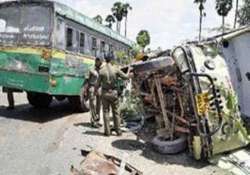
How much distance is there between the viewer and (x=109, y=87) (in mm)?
10633

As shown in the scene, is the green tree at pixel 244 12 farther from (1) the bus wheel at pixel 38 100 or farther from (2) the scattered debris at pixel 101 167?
(2) the scattered debris at pixel 101 167

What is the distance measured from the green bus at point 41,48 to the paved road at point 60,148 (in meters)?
0.88

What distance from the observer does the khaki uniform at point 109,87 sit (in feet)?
34.7

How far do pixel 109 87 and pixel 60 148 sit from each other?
6.15 feet

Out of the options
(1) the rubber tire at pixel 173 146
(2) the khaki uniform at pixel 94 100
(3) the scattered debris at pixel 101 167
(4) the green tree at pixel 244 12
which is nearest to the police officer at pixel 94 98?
(2) the khaki uniform at pixel 94 100

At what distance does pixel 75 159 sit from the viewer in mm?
8773

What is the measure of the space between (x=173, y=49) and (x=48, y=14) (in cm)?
374

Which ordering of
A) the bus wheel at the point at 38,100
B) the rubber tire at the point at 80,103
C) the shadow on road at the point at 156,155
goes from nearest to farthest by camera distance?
the shadow on road at the point at 156,155
the rubber tire at the point at 80,103
the bus wheel at the point at 38,100

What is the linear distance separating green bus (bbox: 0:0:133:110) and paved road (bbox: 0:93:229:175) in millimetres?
883

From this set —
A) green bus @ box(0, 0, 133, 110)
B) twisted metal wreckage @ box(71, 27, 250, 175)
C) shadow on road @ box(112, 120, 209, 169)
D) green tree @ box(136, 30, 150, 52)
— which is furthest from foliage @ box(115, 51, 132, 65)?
green tree @ box(136, 30, 150, 52)

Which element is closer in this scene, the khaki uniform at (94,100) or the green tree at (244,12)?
the khaki uniform at (94,100)

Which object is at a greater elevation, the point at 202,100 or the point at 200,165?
the point at 202,100

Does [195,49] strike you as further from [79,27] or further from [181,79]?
[79,27]

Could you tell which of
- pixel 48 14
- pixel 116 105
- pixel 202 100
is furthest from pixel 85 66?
pixel 202 100
